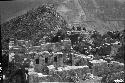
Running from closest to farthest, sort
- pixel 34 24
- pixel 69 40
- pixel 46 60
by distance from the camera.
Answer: pixel 46 60
pixel 69 40
pixel 34 24

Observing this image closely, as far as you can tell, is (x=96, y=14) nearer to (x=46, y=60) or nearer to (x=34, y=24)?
(x=34, y=24)

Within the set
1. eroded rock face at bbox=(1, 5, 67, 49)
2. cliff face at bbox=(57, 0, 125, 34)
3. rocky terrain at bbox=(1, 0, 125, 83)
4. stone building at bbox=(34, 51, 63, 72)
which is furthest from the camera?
eroded rock face at bbox=(1, 5, 67, 49)

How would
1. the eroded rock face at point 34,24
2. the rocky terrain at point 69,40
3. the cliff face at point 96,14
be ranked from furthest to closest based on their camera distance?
the eroded rock face at point 34,24
the cliff face at point 96,14
the rocky terrain at point 69,40

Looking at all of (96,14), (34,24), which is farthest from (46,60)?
(96,14)

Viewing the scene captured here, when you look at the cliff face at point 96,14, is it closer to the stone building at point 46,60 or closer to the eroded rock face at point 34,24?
the eroded rock face at point 34,24

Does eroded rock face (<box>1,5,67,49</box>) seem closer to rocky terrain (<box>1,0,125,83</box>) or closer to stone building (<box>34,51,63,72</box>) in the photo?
rocky terrain (<box>1,0,125,83</box>)

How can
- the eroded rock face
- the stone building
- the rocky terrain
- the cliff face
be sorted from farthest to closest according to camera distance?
1. the eroded rock face
2. the cliff face
3. the stone building
4. the rocky terrain

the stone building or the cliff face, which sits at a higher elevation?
the cliff face

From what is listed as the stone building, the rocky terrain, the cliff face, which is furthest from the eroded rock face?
the stone building

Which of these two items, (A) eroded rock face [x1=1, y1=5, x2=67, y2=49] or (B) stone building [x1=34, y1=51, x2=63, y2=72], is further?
(A) eroded rock face [x1=1, y1=5, x2=67, y2=49]

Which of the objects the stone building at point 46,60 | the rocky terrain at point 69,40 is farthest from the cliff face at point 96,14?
the stone building at point 46,60

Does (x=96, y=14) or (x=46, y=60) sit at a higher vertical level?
(x=96, y=14)

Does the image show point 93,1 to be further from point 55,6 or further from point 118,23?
point 55,6
